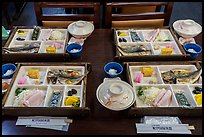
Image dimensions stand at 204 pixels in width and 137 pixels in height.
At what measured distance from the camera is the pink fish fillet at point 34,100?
3.32 ft

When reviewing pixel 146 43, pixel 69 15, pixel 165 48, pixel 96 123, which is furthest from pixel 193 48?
pixel 69 15

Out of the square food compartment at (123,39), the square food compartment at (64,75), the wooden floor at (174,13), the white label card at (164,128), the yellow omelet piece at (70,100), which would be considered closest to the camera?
the white label card at (164,128)

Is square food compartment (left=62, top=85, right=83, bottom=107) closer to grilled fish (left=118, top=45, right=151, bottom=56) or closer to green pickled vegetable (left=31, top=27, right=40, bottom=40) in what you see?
grilled fish (left=118, top=45, right=151, bottom=56)

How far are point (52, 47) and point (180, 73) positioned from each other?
2.56 ft

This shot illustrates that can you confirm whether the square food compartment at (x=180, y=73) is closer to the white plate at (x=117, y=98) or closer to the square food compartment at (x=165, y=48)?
the square food compartment at (x=165, y=48)

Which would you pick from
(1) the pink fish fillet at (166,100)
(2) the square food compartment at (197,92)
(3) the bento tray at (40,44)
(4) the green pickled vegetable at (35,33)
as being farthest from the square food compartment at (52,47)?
(2) the square food compartment at (197,92)

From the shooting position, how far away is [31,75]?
3.88 feet

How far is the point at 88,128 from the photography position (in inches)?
37.9

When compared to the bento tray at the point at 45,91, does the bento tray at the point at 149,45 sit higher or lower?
higher

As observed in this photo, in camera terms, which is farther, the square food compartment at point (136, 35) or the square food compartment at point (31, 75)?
the square food compartment at point (136, 35)

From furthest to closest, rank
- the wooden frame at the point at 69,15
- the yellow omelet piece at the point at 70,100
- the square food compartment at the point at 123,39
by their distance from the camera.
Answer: the wooden frame at the point at 69,15 < the square food compartment at the point at 123,39 < the yellow omelet piece at the point at 70,100

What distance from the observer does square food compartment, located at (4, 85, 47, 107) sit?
1022 mm

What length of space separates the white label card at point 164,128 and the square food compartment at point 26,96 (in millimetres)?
483

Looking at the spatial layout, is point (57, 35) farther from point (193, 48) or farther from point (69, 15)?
Answer: point (193, 48)
